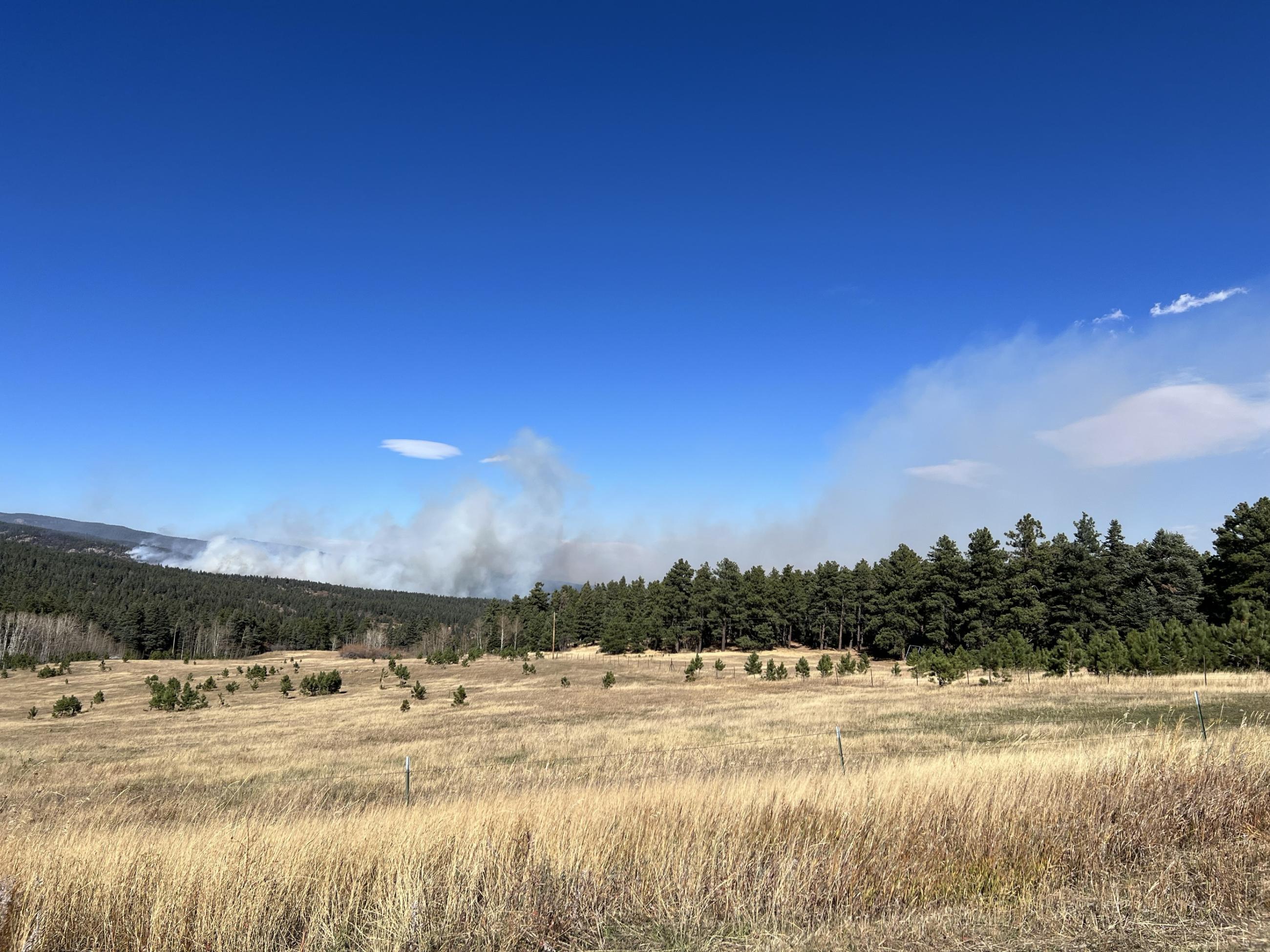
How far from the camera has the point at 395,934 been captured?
480cm

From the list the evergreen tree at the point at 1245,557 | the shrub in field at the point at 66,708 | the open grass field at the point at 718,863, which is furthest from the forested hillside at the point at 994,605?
the shrub in field at the point at 66,708

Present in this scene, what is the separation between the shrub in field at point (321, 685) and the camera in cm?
5531

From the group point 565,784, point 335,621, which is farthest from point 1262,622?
point 335,621

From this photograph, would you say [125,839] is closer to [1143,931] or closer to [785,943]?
[785,943]

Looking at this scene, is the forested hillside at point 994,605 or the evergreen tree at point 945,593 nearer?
the forested hillside at point 994,605

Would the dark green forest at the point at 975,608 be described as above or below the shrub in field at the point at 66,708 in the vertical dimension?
above

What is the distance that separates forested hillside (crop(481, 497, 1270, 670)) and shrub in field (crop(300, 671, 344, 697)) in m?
38.5

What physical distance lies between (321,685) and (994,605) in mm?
62452

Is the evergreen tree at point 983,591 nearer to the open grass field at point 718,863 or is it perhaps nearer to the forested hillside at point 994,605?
the forested hillside at point 994,605

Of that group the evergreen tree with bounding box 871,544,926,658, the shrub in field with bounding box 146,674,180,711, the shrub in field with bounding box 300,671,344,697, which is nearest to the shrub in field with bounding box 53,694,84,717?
the shrub in field with bounding box 146,674,180,711

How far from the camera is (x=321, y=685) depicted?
55875mm

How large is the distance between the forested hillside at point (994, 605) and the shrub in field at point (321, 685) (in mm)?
38462

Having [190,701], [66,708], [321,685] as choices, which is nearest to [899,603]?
[321,685]

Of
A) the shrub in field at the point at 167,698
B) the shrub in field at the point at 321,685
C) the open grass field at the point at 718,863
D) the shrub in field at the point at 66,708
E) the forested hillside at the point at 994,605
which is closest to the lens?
the open grass field at the point at 718,863
